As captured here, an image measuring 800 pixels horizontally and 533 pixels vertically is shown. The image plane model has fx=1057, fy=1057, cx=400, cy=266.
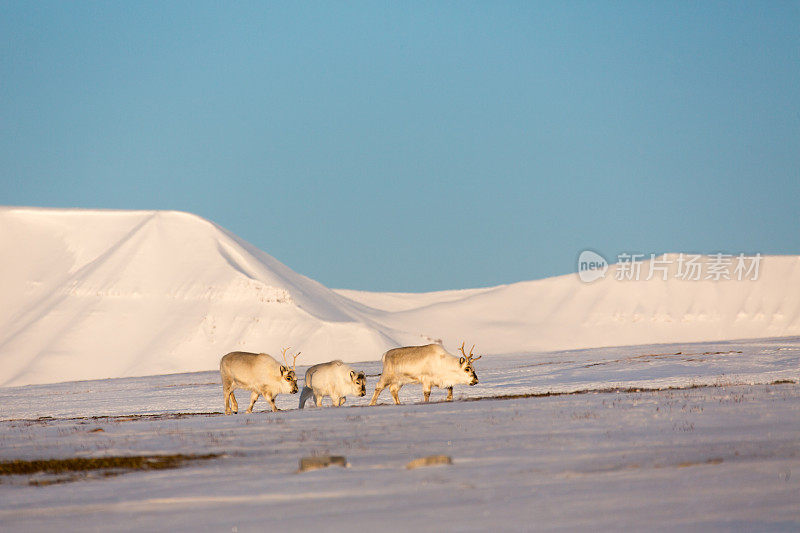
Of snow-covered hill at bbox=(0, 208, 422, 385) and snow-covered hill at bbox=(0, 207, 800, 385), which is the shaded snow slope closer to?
snow-covered hill at bbox=(0, 207, 800, 385)

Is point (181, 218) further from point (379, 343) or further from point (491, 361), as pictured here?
point (491, 361)

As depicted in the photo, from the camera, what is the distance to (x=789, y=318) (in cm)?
14988

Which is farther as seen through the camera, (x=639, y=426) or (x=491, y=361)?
(x=491, y=361)

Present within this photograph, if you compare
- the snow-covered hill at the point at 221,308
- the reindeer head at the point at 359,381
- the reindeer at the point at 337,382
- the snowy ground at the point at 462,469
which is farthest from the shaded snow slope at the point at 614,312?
the snowy ground at the point at 462,469

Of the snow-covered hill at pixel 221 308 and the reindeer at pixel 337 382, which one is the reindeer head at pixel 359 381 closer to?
the reindeer at pixel 337 382

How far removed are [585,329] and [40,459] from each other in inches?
5424

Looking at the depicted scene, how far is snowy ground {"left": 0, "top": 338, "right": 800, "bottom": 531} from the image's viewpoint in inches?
482

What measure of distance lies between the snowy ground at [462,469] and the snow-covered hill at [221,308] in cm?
7536

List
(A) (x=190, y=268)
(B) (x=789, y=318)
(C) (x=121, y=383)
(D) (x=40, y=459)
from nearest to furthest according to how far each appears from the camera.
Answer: (D) (x=40, y=459)
(C) (x=121, y=383)
(A) (x=190, y=268)
(B) (x=789, y=318)

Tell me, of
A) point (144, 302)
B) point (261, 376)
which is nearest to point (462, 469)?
point (261, 376)

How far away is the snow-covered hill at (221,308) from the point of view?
340 feet

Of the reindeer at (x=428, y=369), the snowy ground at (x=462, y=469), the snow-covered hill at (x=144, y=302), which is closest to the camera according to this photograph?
the snowy ground at (x=462, y=469)

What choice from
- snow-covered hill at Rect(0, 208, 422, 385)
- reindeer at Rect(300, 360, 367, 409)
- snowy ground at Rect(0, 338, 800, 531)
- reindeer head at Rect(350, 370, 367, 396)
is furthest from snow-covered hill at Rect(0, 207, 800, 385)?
snowy ground at Rect(0, 338, 800, 531)

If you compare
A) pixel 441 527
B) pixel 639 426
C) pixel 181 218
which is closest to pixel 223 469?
pixel 441 527
